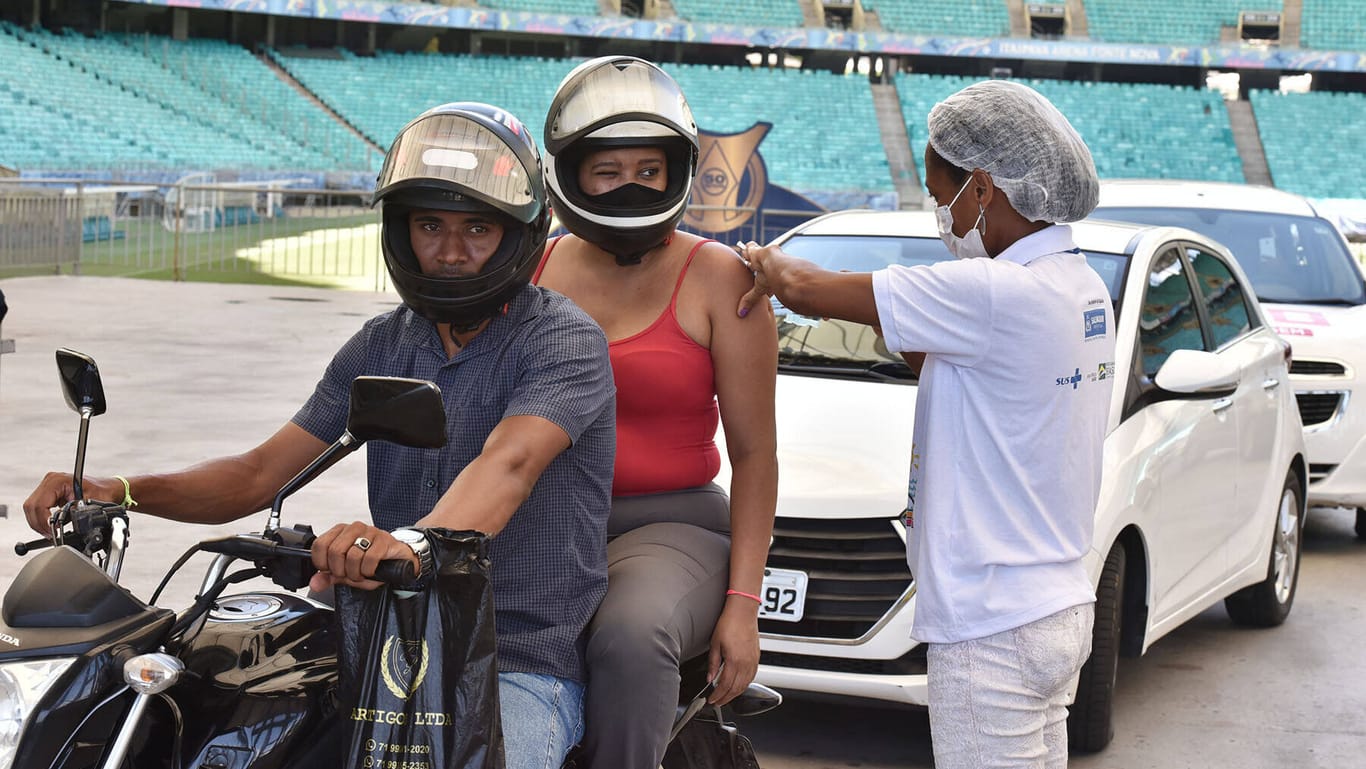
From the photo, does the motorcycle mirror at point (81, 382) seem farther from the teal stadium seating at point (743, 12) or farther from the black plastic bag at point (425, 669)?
the teal stadium seating at point (743, 12)

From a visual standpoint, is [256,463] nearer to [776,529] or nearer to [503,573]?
[503,573]

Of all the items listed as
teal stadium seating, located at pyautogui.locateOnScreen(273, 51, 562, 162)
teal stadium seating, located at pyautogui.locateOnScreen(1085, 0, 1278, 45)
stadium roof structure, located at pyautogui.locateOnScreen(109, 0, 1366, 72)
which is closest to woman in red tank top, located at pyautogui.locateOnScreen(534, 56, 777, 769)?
teal stadium seating, located at pyautogui.locateOnScreen(273, 51, 562, 162)

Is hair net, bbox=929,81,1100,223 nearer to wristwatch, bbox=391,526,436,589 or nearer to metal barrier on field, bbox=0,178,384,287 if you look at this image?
wristwatch, bbox=391,526,436,589

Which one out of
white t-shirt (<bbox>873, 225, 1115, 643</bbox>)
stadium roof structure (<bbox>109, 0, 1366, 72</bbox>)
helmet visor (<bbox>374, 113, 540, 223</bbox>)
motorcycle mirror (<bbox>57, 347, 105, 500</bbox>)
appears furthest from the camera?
stadium roof structure (<bbox>109, 0, 1366, 72</bbox>)

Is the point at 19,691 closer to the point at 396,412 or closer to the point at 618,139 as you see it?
the point at 396,412

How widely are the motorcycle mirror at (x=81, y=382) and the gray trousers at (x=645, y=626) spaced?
2.75 ft

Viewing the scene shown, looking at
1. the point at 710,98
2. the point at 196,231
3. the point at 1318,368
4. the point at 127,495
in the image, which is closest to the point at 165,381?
the point at 1318,368

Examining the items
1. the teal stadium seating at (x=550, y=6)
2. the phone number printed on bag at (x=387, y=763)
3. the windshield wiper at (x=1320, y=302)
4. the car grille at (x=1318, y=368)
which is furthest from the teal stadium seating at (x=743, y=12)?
the phone number printed on bag at (x=387, y=763)

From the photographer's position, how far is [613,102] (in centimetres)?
276

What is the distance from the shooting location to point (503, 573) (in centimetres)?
235

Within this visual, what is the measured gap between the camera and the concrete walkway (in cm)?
745

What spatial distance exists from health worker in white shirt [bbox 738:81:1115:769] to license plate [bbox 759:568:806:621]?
1854mm

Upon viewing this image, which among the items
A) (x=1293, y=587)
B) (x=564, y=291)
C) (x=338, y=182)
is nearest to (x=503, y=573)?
(x=564, y=291)

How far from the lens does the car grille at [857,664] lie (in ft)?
14.6
